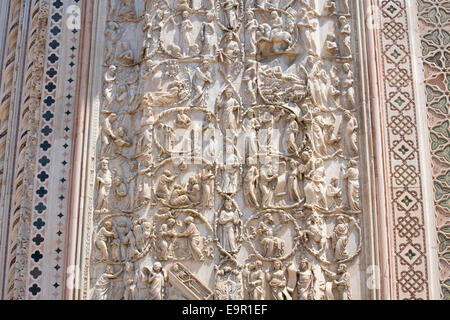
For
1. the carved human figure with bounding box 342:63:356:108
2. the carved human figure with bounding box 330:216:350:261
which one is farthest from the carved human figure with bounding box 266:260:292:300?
the carved human figure with bounding box 342:63:356:108

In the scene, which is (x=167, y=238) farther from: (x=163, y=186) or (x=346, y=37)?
(x=346, y=37)

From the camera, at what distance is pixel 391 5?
30.1 ft

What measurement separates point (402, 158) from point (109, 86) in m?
3.03

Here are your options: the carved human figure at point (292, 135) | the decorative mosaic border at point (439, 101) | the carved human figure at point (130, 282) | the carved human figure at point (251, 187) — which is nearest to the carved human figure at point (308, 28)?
the carved human figure at point (292, 135)

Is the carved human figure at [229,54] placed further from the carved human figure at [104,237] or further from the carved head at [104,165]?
the carved human figure at [104,237]

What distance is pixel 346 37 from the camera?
29.2 feet

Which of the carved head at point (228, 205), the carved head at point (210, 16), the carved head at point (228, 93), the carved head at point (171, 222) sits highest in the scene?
the carved head at point (210, 16)

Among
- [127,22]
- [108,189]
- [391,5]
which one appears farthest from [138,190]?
[391,5]

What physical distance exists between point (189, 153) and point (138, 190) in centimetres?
62

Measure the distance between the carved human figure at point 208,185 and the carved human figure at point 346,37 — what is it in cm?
184

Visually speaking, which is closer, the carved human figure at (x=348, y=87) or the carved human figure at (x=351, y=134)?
the carved human figure at (x=351, y=134)

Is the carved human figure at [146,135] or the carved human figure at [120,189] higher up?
the carved human figure at [146,135]

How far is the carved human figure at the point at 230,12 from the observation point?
8.91m

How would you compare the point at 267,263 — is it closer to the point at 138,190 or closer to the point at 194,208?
the point at 194,208
